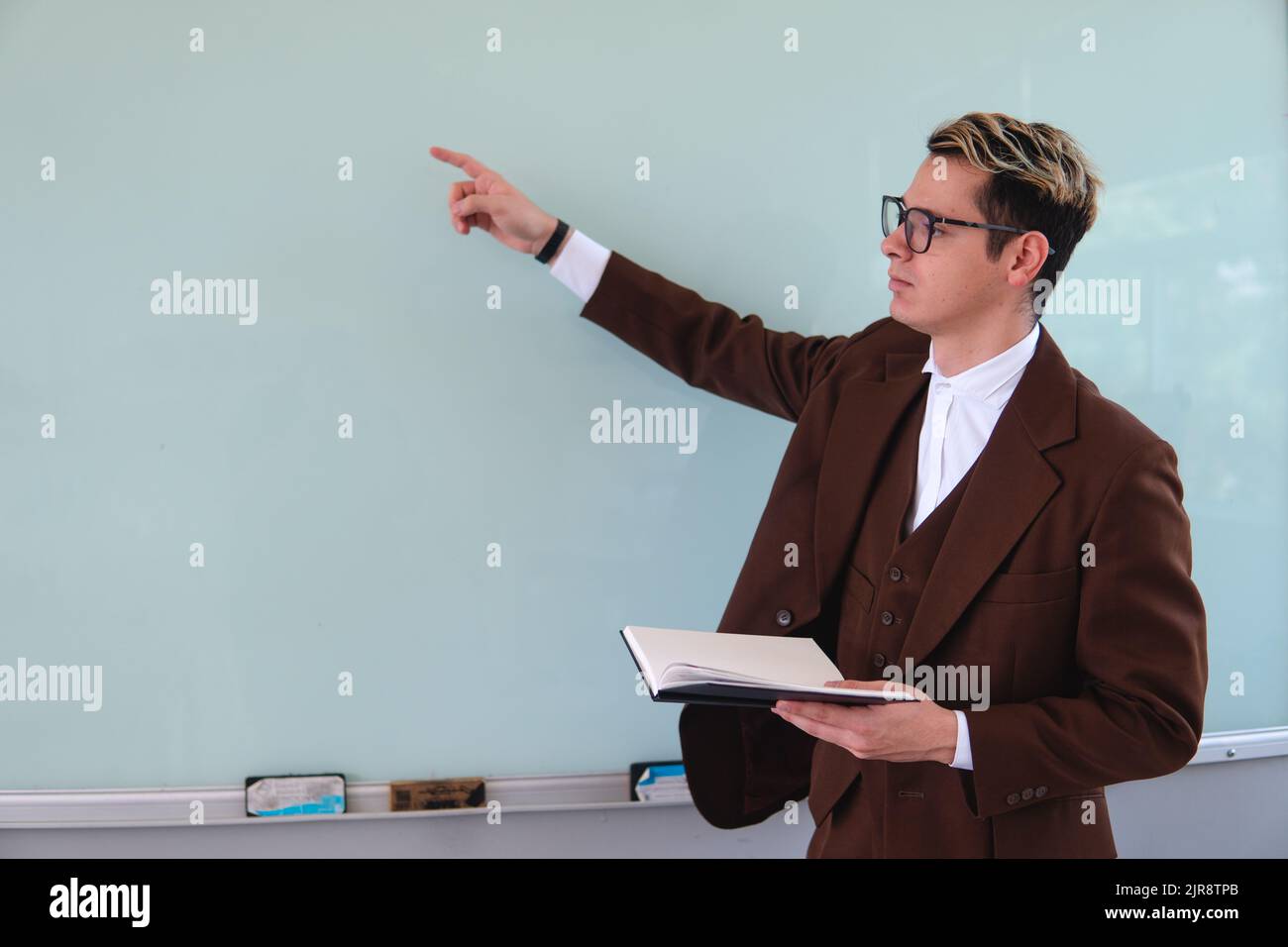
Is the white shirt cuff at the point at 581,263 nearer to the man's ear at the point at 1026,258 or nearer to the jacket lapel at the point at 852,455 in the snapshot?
the jacket lapel at the point at 852,455

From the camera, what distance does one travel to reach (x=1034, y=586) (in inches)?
53.3

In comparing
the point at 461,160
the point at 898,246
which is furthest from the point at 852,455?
the point at 461,160

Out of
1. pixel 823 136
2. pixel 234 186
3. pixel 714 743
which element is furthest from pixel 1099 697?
pixel 234 186

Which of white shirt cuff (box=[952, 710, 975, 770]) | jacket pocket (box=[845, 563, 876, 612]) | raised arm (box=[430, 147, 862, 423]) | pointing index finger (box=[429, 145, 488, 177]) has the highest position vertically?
pointing index finger (box=[429, 145, 488, 177])

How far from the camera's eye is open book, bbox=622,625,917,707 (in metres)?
1.18

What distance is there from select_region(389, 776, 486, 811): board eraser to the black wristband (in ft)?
2.97

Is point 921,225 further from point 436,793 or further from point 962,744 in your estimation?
point 436,793

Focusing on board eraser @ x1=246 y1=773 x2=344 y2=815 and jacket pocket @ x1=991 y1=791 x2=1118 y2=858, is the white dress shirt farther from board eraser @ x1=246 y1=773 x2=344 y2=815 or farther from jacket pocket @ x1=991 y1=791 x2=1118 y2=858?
board eraser @ x1=246 y1=773 x2=344 y2=815

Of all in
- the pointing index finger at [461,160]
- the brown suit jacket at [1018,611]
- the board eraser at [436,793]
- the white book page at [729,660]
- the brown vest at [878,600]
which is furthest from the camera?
the board eraser at [436,793]

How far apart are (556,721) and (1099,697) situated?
906mm

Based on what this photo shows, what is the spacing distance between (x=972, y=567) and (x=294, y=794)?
46.0 inches

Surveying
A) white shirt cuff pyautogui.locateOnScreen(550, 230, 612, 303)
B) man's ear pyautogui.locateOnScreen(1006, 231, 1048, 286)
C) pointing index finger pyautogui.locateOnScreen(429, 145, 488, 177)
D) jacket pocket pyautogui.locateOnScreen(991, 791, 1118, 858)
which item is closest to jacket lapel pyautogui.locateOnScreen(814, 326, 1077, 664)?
man's ear pyautogui.locateOnScreen(1006, 231, 1048, 286)

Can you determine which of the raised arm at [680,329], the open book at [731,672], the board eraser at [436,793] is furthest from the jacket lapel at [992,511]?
the board eraser at [436,793]

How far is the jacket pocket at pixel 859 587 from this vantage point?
1.46 meters
